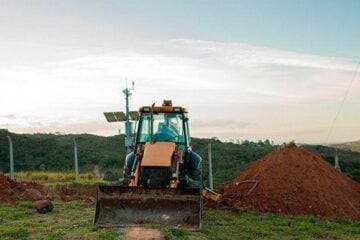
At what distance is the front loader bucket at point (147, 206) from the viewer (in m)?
11.6

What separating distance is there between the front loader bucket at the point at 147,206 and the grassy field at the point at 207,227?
0.39 metres

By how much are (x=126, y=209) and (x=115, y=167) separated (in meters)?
31.7

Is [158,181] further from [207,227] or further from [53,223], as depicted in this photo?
[53,223]

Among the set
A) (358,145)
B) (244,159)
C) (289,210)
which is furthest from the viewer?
(358,145)

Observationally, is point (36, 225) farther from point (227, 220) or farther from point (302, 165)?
point (302, 165)

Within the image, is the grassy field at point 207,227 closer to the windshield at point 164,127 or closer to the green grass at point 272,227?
the green grass at point 272,227

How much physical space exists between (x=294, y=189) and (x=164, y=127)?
4.58 m

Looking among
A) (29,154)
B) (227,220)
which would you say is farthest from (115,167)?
(227,220)

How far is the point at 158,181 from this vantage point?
43.0 feet

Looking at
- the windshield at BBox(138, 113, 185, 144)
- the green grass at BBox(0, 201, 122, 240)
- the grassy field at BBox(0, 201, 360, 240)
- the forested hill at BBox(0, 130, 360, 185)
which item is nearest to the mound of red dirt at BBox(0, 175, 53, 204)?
the green grass at BBox(0, 201, 122, 240)

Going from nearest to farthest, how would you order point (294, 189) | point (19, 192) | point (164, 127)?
1. point (164, 127)
2. point (294, 189)
3. point (19, 192)

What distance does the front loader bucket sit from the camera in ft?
38.1

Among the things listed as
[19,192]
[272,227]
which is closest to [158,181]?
[272,227]

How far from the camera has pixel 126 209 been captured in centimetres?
1181
